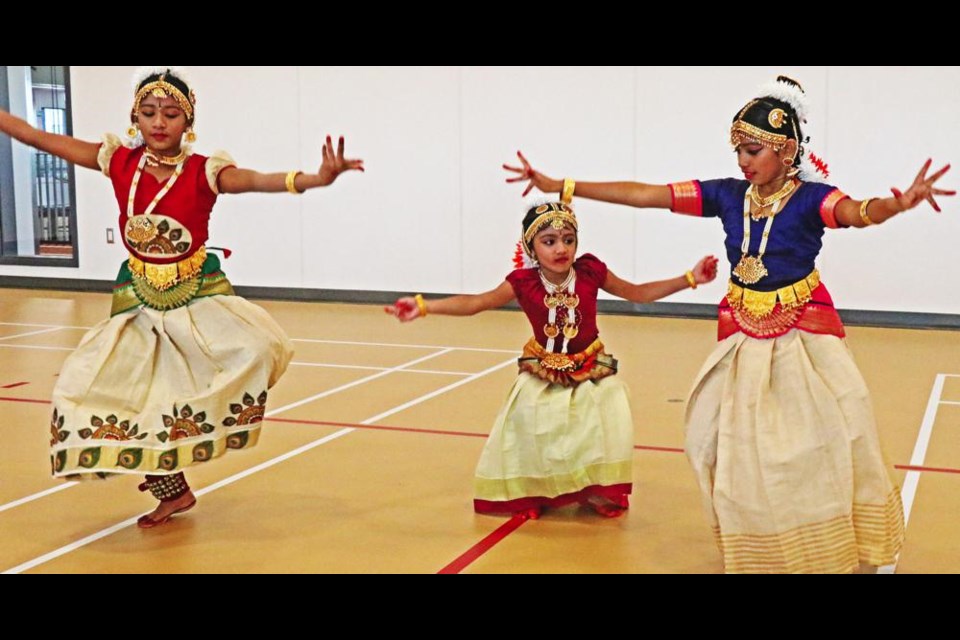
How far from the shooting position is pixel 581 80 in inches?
389

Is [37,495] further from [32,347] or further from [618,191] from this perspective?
[32,347]

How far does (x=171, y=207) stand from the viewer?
4.13 meters

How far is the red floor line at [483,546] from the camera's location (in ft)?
12.3

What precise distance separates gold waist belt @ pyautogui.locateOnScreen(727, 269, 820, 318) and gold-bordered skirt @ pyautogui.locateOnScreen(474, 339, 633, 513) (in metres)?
0.84

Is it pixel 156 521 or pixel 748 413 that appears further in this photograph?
pixel 156 521

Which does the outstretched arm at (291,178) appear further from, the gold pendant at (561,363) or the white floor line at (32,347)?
the white floor line at (32,347)

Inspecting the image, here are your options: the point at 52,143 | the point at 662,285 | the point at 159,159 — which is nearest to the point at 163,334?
the point at 159,159

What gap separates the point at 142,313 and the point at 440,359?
365cm

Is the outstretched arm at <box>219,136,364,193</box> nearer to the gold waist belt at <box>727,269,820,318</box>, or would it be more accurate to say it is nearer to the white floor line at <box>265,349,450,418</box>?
the gold waist belt at <box>727,269,820,318</box>

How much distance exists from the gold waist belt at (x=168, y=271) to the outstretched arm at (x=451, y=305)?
0.71 meters

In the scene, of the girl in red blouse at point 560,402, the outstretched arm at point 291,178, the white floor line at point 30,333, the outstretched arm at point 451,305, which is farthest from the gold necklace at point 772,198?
the white floor line at point 30,333

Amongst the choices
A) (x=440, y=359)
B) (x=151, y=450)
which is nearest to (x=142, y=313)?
(x=151, y=450)

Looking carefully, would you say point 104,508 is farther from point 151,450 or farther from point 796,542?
point 796,542

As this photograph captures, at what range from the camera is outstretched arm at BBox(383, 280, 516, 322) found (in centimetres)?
405
